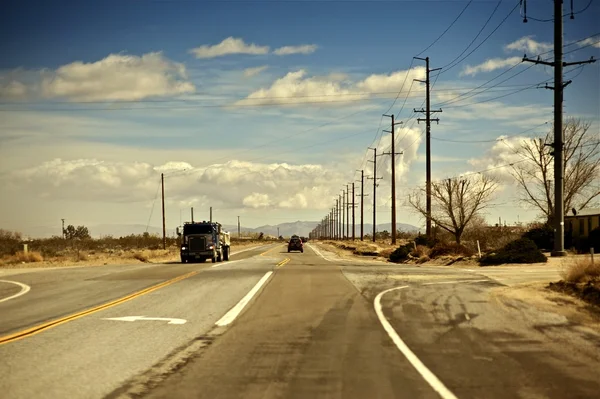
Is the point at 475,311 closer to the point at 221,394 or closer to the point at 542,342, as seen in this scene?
the point at 542,342

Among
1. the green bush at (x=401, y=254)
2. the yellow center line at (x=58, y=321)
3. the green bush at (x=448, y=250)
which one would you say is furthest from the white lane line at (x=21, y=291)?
the green bush at (x=401, y=254)

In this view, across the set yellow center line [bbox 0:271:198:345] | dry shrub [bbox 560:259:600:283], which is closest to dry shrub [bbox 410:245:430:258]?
dry shrub [bbox 560:259:600:283]

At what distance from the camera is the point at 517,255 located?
36.9 meters

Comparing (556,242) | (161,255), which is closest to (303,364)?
(556,242)

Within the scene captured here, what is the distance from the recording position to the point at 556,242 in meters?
36.3

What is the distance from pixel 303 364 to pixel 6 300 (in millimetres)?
14500

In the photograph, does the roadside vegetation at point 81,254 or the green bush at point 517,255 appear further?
the roadside vegetation at point 81,254

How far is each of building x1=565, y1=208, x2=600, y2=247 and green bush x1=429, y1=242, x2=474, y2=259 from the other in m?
8.69

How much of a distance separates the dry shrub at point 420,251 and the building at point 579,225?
10.6 meters

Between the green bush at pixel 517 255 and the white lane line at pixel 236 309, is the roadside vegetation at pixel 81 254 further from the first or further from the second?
the white lane line at pixel 236 309

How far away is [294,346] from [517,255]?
2787cm

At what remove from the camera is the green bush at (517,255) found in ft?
120

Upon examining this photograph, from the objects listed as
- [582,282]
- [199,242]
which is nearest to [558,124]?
[582,282]

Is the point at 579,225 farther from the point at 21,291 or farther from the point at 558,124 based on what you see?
the point at 21,291
